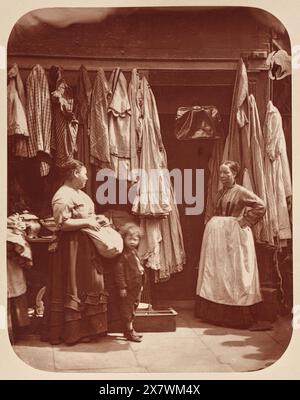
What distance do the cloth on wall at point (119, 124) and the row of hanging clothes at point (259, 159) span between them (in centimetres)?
49

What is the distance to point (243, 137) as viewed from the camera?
402 centimetres

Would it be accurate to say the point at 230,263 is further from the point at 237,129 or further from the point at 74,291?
the point at 74,291

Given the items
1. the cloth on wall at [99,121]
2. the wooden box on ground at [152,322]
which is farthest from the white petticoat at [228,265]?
the cloth on wall at [99,121]

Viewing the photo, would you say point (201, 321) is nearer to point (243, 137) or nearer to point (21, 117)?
point (243, 137)

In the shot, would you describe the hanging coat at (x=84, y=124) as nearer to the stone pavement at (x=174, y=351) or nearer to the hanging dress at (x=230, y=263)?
the hanging dress at (x=230, y=263)

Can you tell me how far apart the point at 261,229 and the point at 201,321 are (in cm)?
62

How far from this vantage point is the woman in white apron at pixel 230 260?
401 centimetres

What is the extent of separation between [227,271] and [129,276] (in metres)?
0.55

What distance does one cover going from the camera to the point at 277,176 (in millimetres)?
4008

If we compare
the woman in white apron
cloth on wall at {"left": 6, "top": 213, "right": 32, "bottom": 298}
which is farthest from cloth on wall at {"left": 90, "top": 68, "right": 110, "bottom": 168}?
the woman in white apron

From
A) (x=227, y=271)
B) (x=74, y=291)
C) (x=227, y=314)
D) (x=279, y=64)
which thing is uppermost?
(x=279, y=64)

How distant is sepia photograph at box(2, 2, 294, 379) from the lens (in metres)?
3.96

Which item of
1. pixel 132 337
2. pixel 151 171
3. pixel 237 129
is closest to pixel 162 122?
pixel 151 171

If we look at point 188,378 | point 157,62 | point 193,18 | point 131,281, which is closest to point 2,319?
point 131,281
